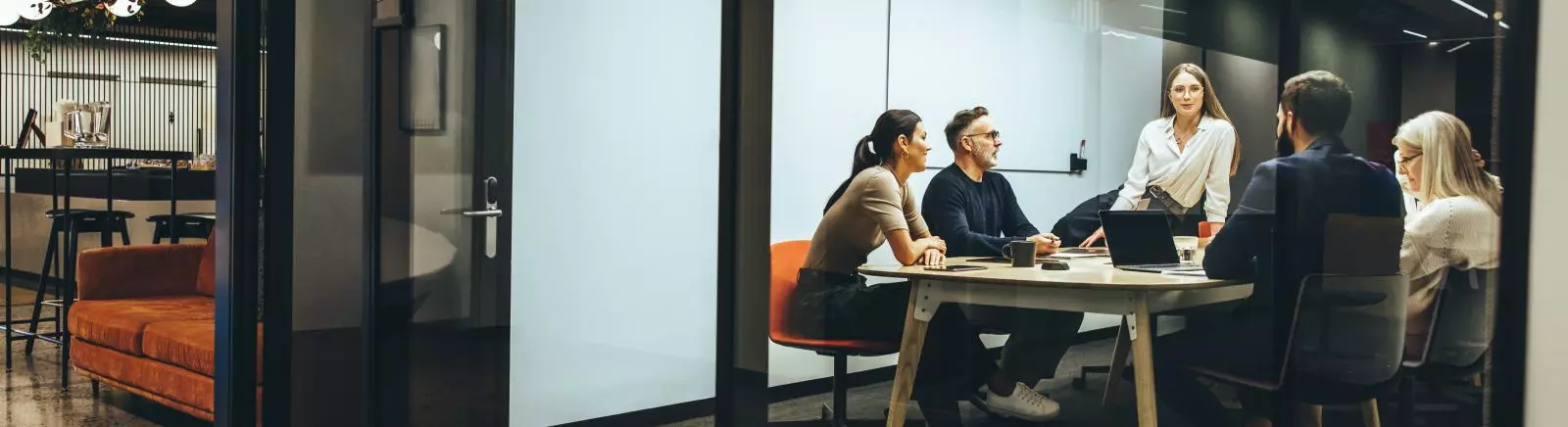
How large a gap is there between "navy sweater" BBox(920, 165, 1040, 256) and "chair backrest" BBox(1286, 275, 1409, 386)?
1.42ft

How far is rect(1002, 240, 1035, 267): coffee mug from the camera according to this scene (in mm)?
1930

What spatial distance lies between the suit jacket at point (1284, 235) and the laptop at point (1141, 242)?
63 mm

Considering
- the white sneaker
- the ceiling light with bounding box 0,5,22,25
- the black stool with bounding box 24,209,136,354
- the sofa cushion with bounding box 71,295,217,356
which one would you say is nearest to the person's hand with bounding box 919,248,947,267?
the white sneaker

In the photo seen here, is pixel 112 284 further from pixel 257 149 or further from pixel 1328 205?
pixel 1328 205

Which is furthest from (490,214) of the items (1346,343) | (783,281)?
(1346,343)

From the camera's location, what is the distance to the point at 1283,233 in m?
1.70

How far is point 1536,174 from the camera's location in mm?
1563

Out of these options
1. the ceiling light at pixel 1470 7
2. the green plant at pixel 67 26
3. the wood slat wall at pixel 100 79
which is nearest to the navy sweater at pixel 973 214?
the ceiling light at pixel 1470 7

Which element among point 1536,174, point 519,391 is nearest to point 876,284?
point 1536,174

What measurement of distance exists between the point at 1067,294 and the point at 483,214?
1.98m

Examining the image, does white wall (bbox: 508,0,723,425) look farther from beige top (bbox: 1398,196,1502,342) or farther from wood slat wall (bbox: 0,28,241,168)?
wood slat wall (bbox: 0,28,241,168)

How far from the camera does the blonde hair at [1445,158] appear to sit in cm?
158

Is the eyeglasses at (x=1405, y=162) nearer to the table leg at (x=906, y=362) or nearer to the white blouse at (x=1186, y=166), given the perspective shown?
the white blouse at (x=1186, y=166)

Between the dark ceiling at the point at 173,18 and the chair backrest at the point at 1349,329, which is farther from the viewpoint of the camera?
the dark ceiling at the point at 173,18
